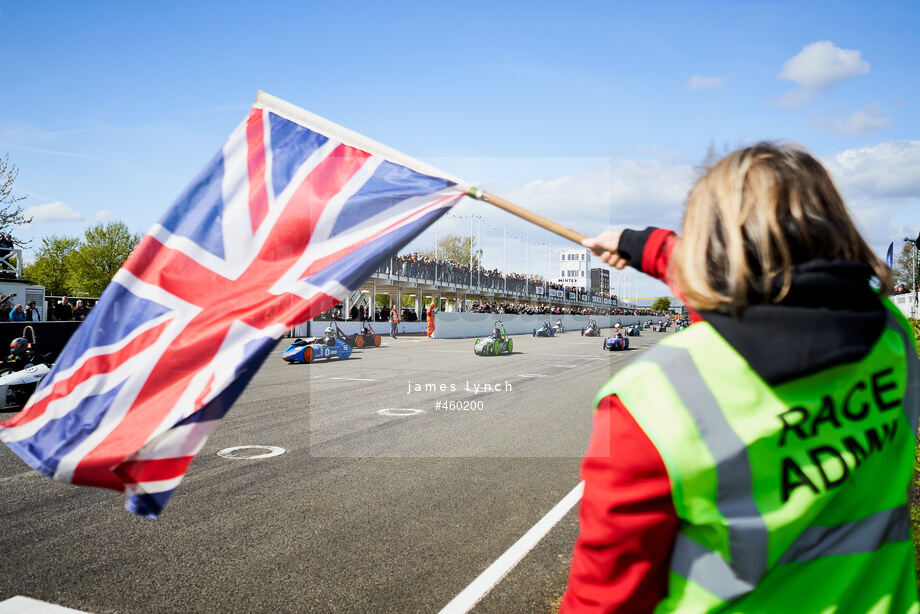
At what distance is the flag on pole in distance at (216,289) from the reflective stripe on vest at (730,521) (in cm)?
157

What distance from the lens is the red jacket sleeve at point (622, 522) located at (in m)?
1.09

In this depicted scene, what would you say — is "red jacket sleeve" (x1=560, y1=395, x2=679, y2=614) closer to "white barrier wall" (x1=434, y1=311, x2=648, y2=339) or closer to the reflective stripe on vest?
the reflective stripe on vest

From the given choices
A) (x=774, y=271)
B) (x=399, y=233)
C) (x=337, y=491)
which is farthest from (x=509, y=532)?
(x=774, y=271)

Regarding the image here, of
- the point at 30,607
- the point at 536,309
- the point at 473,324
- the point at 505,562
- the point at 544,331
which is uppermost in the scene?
the point at 30,607

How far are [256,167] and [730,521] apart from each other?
229 centimetres

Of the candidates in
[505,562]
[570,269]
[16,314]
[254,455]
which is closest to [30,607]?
[505,562]

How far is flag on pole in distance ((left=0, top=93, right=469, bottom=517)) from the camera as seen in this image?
7.16 ft

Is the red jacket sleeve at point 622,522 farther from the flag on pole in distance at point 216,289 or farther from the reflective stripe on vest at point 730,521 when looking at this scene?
the flag on pole in distance at point 216,289

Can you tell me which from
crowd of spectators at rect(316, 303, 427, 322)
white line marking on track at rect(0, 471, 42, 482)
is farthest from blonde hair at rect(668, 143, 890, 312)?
crowd of spectators at rect(316, 303, 427, 322)

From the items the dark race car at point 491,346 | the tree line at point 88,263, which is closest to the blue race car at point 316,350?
the dark race car at point 491,346

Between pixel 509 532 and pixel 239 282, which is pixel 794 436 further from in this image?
pixel 509 532

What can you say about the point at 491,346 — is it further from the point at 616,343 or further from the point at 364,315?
the point at 364,315

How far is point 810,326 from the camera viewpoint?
1.06 metres

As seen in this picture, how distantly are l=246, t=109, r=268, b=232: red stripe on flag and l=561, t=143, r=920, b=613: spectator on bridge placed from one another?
1878 millimetres
